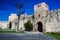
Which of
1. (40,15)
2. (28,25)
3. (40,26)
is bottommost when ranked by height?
(40,26)

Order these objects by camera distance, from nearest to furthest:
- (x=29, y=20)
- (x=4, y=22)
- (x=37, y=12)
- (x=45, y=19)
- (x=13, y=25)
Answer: (x=45, y=19), (x=37, y=12), (x=29, y=20), (x=13, y=25), (x=4, y=22)

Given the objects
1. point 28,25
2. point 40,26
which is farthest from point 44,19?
point 28,25

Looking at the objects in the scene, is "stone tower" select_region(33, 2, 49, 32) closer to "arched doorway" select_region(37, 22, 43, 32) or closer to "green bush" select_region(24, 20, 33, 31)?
"arched doorway" select_region(37, 22, 43, 32)

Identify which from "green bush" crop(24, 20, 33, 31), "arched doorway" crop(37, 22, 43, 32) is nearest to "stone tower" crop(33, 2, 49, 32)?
"arched doorway" crop(37, 22, 43, 32)

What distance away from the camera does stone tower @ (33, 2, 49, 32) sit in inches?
1221

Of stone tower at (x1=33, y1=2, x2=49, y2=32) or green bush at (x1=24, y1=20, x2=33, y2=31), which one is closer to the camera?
stone tower at (x1=33, y1=2, x2=49, y2=32)

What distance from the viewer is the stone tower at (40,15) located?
31.0 metres

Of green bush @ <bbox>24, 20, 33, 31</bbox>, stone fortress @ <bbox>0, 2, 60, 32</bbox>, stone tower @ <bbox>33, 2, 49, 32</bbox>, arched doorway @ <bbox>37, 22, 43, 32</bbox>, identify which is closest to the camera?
stone fortress @ <bbox>0, 2, 60, 32</bbox>

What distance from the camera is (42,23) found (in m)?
31.2

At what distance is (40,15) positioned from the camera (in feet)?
103

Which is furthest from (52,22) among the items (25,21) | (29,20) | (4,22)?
(4,22)

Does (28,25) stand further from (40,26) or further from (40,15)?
(40,15)

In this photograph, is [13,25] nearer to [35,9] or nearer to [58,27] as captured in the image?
[35,9]

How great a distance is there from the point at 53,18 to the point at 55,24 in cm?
129
